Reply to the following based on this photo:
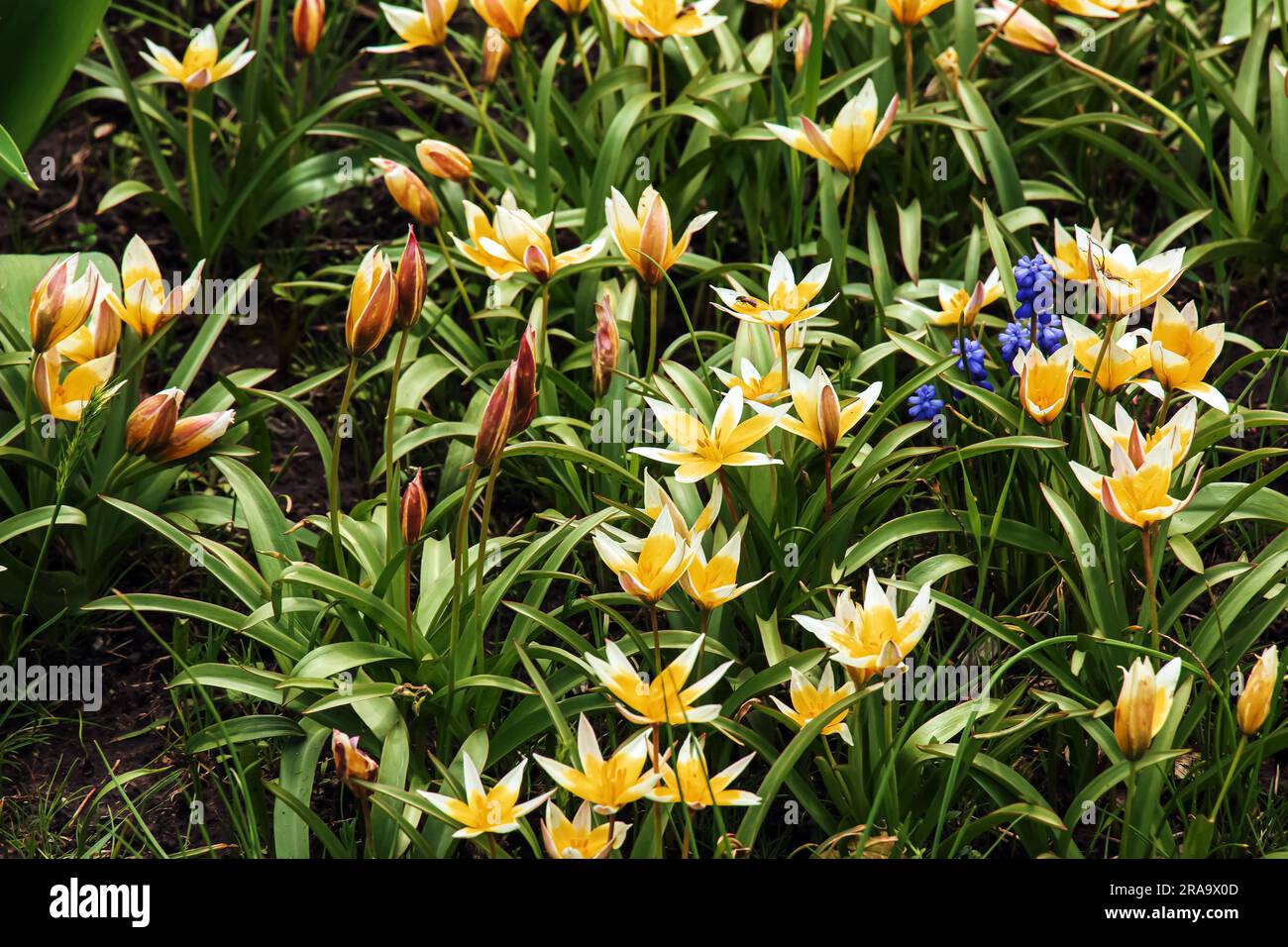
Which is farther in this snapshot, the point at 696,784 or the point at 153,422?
the point at 153,422

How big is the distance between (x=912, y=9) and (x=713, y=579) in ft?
4.81

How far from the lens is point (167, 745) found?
2283 mm

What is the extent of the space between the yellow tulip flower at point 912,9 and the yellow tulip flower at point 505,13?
2.46 ft

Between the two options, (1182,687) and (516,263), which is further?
(516,263)

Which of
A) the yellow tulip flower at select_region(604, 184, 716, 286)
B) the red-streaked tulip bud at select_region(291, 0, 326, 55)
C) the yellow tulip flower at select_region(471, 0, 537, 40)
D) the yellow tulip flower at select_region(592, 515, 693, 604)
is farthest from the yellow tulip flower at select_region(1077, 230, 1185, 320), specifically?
the red-streaked tulip bud at select_region(291, 0, 326, 55)

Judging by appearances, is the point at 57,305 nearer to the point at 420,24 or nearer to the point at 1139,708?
the point at 420,24

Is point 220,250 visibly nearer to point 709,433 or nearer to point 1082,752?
point 709,433

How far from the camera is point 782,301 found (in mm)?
2148

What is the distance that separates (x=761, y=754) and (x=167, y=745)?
41.6 inches

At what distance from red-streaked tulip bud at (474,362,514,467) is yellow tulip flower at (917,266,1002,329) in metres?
0.94

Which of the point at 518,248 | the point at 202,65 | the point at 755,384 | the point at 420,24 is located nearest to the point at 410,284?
the point at 518,248

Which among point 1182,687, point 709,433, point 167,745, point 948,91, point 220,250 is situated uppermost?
point 948,91
